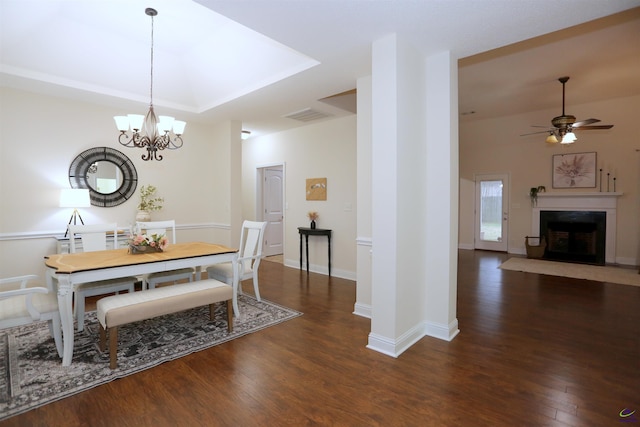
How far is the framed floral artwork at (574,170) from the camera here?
6504 millimetres

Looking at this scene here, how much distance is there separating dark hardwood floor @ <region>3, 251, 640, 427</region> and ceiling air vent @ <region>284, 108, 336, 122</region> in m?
3.12

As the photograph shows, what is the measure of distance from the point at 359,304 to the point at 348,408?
1669 millimetres

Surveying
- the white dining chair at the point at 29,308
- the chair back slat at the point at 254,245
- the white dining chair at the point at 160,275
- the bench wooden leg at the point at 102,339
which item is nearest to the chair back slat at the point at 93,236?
the white dining chair at the point at 160,275

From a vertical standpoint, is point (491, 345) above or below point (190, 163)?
below

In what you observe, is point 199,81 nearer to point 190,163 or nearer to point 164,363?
point 190,163

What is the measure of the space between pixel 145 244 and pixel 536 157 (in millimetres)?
7915

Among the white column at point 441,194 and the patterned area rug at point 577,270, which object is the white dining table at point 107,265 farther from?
the patterned area rug at point 577,270

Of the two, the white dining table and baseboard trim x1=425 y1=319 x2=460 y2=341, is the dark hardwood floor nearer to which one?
baseboard trim x1=425 y1=319 x2=460 y2=341

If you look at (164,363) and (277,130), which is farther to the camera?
(277,130)

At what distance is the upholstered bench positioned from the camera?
2455 millimetres

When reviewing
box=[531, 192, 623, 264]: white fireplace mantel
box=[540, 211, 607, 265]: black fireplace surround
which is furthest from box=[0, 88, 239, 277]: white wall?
box=[540, 211, 607, 265]: black fireplace surround

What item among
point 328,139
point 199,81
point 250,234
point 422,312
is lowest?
point 422,312

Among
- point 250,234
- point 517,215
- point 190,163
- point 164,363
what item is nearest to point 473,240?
point 517,215

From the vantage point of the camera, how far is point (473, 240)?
27.5ft
